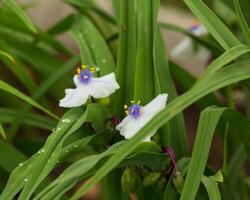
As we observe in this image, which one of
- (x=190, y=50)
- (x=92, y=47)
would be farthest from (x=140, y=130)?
(x=190, y=50)

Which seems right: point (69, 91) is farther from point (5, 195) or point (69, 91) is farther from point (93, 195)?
point (93, 195)

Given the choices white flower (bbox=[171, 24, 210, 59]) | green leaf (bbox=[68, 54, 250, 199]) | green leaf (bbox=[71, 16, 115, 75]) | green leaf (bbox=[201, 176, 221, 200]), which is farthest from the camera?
white flower (bbox=[171, 24, 210, 59])

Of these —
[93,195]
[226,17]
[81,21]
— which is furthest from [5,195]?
[93,195]

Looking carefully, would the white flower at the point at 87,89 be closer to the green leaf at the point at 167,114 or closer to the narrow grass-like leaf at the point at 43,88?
the green leaf at the point at 167,114

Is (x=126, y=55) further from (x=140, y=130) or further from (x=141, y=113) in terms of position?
(x=140, y=130)

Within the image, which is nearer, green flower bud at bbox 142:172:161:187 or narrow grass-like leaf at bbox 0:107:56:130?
green flower bud at bbox 142:172:161:187

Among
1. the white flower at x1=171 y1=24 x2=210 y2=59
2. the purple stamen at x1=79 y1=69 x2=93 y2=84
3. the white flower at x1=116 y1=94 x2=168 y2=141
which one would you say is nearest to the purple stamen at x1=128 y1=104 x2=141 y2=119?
the white flower at x1=116 y1=94 x2=168 y2=141

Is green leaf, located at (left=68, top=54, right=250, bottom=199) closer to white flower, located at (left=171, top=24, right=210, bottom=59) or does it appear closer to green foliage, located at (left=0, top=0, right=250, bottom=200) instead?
green foliage, located at (left=0, top=0, right=250, bottom=200)
